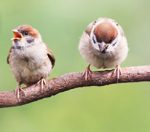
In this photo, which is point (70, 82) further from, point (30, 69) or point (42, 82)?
point (30, 69)

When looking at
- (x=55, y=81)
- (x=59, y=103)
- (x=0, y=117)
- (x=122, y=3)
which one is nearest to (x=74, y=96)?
(x=59, y=103)

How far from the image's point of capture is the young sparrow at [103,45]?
375 centimetres

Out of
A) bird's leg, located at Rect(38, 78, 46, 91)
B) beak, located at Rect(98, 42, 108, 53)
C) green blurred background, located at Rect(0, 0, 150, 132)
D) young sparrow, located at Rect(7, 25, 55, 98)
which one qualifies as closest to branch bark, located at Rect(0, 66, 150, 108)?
bird's leg, located at Rect(38, 78, 46, 91)

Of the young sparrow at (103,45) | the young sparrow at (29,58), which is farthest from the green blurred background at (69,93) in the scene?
the young sparrow at (103,45)

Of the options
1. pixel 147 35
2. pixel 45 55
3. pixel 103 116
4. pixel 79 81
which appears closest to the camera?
pixel 79 81

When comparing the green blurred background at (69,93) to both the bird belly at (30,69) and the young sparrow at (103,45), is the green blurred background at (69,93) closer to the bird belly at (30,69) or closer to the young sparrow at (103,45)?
the bird belly at (30,69)

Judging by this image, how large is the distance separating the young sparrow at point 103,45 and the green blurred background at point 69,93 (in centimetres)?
105

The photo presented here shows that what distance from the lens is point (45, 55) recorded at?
412 cm

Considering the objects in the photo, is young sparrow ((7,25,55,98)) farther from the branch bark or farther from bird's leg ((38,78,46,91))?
the branch bark

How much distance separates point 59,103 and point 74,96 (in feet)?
0.40

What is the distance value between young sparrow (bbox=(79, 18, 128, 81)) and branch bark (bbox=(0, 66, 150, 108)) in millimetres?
37

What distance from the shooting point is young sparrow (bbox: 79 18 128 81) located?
3746 millimetres

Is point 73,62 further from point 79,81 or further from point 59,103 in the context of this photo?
point 79,81

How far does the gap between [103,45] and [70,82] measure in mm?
258
